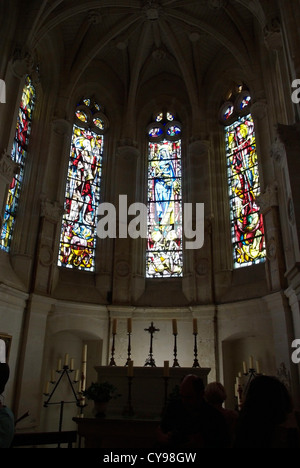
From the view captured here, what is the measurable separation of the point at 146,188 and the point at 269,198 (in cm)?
473

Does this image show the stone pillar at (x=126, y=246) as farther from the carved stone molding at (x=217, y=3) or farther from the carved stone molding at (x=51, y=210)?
the carved stone molding at (x=217, y=3)

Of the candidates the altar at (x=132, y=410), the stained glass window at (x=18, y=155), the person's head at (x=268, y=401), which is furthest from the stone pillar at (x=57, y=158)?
the person's head at (x=268, y=401)

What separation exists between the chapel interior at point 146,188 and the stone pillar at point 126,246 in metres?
0.05

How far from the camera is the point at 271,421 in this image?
6.28 feet

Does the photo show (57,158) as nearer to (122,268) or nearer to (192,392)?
(122,268)

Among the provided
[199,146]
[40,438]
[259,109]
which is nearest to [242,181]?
[199,146]

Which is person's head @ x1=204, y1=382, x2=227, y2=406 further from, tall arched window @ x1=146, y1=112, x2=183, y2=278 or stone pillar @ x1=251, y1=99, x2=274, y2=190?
tall arched window @ x1=146, y1=112, x2=183, y2=278

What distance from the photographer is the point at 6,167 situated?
8812 millimetres

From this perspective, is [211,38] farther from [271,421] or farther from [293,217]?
[271,421]

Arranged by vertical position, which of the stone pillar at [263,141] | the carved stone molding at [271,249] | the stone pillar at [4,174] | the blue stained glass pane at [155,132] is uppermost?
the blue stained glass pane at [155,132]

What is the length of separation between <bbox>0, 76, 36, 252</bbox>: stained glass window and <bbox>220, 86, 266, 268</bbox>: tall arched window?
6439mm

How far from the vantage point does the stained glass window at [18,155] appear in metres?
10.2

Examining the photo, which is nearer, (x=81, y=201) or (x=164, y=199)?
(x=81, y=201)

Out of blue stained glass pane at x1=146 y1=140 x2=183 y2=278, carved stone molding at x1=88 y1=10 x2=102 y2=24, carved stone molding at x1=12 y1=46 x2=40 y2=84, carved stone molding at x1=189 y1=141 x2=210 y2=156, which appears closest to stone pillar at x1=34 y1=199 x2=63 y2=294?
blue stained glass pane at x1=146 y1=140 x2=183 y2=278
